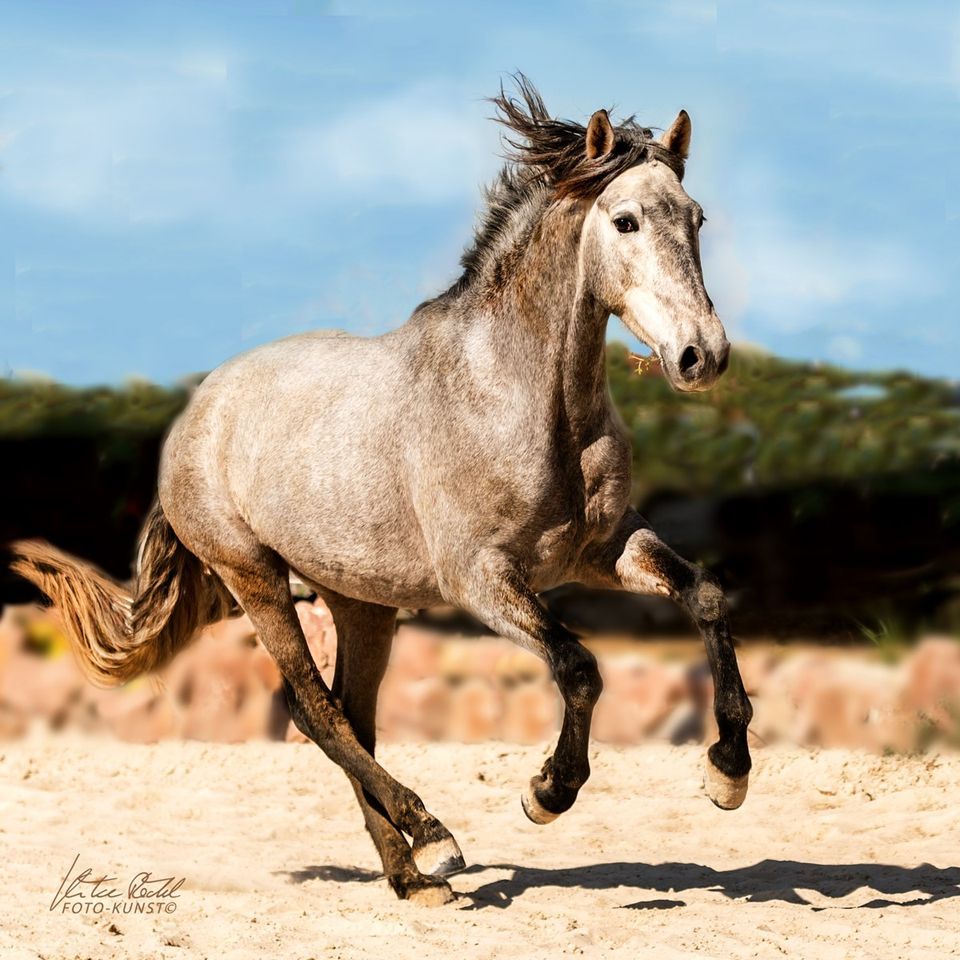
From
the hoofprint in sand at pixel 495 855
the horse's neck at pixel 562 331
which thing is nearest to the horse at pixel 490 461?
the horse's neck at pixel 562 331

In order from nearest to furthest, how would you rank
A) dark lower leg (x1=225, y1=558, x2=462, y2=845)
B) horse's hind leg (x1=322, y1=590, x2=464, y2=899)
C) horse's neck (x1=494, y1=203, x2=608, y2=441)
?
horse's neck (x1=494, y1=203, x2=608, y2=441) < dark lower leg (x1=225, y1=558, x2=462, y2=845) < horse's hind leg (x1=322, y1=590, x2=464, y2=899)

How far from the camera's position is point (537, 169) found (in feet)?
15.2

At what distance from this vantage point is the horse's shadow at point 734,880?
15.6 feet

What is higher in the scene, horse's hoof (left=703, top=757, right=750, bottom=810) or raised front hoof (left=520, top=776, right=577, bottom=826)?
horse's hoof (left=703, top=757, right=750, bottom=810)

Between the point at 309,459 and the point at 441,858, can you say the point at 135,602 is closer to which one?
the point at 309,459

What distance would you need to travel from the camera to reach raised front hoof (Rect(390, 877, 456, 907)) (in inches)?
187

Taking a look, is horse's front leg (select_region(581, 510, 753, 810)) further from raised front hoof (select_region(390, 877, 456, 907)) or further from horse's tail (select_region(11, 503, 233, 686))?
horse's tail (select_region(11, 503, 233, 686))

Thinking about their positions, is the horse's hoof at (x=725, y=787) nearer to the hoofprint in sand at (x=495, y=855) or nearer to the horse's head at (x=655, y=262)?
the hoofprint in sand at (x=495, y=855)

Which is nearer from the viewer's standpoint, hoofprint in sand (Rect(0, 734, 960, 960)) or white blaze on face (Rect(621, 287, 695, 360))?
white blaze on face (Rect(621, 287, 695, 360))

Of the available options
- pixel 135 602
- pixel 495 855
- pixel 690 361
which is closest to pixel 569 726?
pixel 690 361

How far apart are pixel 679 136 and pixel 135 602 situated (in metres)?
2.99

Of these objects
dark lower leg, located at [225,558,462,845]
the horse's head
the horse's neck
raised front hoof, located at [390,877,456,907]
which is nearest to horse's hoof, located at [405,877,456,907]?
raised front hoof, located at [390,877,456,907]

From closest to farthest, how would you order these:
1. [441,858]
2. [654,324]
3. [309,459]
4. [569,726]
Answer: [654,324], [569,726], [441,858], [309,459]

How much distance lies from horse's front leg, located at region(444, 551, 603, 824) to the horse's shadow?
0.72m
